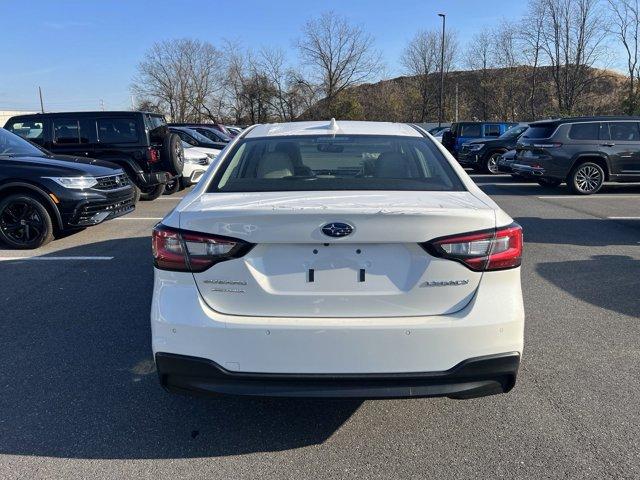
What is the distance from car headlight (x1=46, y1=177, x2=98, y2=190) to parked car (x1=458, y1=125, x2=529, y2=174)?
43.0 ft

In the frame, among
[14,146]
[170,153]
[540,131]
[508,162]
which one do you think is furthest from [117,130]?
[508,162]

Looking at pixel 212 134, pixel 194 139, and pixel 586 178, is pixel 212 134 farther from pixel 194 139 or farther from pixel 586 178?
pixel 586 178

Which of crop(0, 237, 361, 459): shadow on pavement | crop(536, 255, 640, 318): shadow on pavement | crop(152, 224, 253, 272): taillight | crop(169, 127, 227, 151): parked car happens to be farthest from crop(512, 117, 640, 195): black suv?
crop(152, 224, 253, 272): taillight

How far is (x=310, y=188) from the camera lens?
2.87m

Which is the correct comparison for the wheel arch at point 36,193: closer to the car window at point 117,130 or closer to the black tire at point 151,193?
the car window at point 117,130

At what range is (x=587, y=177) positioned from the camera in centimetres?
1255

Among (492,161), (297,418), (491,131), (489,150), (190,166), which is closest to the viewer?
(297,418)

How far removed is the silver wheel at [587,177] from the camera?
12.5 metres

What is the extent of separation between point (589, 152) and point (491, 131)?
25.5 feet

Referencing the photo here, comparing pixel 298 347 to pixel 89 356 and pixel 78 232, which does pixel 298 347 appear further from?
pixel 78 232

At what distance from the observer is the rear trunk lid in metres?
2.41

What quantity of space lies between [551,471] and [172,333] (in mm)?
1912

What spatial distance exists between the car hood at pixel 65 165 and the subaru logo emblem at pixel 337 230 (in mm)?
5922

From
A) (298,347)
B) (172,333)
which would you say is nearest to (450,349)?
(298,347)
